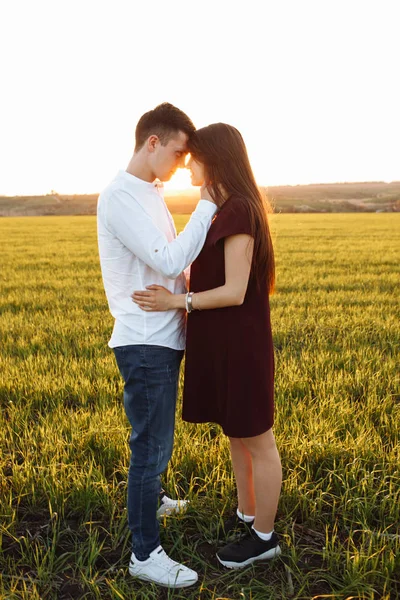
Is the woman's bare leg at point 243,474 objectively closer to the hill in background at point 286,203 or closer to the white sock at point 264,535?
the white sock at point 264,535

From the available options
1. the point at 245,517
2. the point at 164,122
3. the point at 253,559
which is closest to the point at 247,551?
the point at 253,559

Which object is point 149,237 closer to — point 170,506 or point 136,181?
point 136,181

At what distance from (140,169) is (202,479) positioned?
1.82 metres

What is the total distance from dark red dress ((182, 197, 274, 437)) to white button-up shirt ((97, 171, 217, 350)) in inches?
4.0

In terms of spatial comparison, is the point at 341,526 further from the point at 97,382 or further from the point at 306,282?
the point at 306,282

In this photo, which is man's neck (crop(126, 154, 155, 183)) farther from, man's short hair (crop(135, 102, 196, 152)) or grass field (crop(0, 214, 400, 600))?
grass field (crop(0, 214, 400, 600))

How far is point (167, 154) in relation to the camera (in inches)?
92.4

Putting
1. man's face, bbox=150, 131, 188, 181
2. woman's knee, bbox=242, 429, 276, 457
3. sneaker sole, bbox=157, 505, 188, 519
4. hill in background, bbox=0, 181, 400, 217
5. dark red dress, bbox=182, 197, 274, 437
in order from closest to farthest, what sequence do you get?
1. man's face, bbox=150, 131, 188, 181
2. dark red dress, bbox=182, 197, 274, 437
3. woman's knee, bbox=242, 429, 276, 457
4. sneaker sole, bbox=157, 505, 188, 519
5. hill in background, bbox=0, 181, 400, 217

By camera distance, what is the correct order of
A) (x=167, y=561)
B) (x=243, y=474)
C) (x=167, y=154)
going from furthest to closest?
(x=243, y=474) → (x=167, y=561) → (x=167, y=154)

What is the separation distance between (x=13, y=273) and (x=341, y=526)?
11.4 metres

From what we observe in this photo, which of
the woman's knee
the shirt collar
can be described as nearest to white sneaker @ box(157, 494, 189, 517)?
the woman's knee

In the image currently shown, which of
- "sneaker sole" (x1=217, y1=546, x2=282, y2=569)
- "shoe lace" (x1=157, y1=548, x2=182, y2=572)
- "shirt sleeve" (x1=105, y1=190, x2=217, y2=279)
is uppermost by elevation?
"shirt sleeve" (x1=105, y1=190, x2=217, y2=279)

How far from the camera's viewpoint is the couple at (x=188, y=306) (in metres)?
2.32

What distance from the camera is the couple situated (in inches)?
91.4
